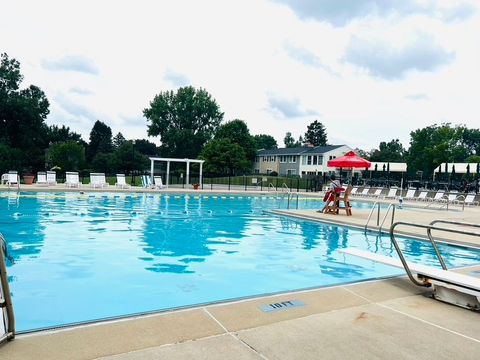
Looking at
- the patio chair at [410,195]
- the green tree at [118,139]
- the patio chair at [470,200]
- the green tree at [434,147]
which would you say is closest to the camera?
the patio chair at [470,200]

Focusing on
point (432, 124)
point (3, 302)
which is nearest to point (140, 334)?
point (3, 302)

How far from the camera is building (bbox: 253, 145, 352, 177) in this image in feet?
176

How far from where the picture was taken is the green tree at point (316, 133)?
332 feet

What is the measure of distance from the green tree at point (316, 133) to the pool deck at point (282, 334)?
99.0m

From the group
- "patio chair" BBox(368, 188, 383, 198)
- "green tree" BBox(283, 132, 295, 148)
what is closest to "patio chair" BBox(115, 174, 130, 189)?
"patio chair" BBox(368, 188, 383, 198)

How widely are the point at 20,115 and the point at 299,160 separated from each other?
3599 centimetres

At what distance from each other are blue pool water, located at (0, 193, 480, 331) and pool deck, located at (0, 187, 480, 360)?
5.31 feet

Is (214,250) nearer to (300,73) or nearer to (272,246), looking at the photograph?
(272,246)

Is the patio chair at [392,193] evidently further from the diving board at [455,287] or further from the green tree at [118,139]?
the green tree at [118,139]

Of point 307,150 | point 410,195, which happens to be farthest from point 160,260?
point 307,150

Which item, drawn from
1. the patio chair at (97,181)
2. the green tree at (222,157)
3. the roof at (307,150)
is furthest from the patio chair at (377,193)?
the green tree at (222,157)

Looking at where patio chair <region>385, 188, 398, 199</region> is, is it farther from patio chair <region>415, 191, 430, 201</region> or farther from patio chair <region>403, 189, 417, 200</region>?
patio chair <region>415, 191, 430, 201</region>

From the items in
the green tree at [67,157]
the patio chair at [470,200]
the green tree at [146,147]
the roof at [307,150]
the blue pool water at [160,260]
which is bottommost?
the blue pool water at [160,260]

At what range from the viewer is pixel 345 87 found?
25.2 m
